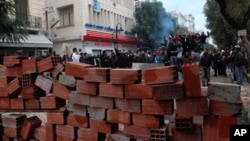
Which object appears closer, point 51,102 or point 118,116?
point 118,116

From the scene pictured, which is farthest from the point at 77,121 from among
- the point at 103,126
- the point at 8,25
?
the point at 8,25

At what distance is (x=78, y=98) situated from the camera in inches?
228

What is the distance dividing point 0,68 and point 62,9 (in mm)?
34477

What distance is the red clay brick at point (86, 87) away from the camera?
5.59 m

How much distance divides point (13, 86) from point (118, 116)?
223 centimetres

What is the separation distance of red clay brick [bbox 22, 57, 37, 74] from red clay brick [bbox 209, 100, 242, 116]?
3.13 metres

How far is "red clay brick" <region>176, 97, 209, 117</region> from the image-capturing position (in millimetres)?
4824

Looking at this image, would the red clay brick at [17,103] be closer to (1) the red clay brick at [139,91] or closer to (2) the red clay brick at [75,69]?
(2) the red clay brick at [75,69]

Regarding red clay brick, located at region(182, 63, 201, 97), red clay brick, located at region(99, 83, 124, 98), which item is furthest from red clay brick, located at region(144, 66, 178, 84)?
red clay brick, located at region(99, 83, 124, 98)

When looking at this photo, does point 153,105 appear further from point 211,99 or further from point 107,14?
point 107,14

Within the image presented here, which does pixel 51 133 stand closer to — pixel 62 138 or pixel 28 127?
pixel 62 138

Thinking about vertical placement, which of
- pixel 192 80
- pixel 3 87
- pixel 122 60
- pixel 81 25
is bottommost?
pixel 3 87

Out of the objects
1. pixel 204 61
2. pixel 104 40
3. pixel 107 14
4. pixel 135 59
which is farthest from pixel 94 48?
pixel 204 61

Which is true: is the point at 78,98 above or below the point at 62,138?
above
